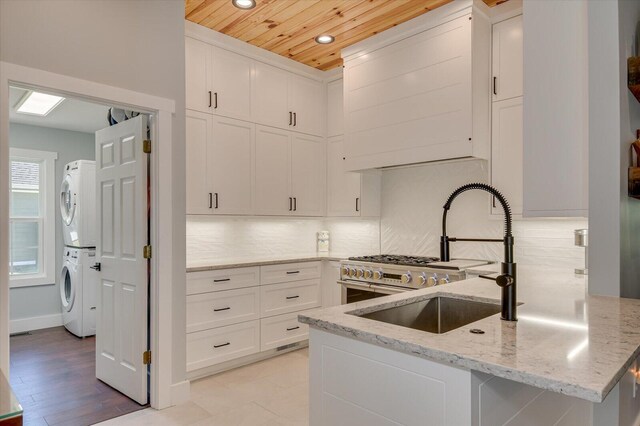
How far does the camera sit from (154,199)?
8.99ft

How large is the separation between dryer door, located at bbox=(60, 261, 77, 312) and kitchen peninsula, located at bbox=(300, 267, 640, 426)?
4.13 meters

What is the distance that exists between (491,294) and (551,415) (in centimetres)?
56

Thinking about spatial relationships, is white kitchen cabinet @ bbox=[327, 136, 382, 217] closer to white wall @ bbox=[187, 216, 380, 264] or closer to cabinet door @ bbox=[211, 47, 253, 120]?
white wall @ bbox=[187, 216, 380, 264]

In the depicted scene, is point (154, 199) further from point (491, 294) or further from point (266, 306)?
point (491, 294)

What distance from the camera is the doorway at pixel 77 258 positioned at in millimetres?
2807

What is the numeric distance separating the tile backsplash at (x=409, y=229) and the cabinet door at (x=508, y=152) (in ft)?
0.88

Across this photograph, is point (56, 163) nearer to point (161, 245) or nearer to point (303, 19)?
point (161, 245)

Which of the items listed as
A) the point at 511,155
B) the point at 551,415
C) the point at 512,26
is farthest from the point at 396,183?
the point at 551,415

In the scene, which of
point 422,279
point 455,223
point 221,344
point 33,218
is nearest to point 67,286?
point 33,218

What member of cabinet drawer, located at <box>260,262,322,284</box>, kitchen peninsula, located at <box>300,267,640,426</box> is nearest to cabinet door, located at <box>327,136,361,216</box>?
cabinet drawer, located at <box>260,262,322,284</box>

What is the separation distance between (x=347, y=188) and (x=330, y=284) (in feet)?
3.26

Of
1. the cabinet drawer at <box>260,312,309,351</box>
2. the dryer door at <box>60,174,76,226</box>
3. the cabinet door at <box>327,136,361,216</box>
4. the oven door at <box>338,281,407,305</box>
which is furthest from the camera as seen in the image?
the dryer door at <box>60,174,76,226</box>

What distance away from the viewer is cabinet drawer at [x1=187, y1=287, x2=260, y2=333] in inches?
127

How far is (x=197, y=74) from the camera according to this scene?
3467 millimetres
